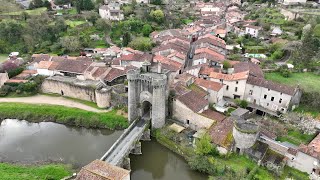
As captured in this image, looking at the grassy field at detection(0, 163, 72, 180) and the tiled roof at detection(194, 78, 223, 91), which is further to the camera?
the tiled roof at detection(194, 78, 223, 91)

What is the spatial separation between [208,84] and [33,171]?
21181 millimetres

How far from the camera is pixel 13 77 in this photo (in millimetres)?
42188

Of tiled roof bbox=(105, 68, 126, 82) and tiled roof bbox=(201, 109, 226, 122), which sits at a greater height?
tiled roof bbox=(105, 68, 126, 82)

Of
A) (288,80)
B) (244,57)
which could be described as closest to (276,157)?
(288,80)

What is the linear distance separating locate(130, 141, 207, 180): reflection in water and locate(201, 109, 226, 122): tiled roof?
5.44 metres

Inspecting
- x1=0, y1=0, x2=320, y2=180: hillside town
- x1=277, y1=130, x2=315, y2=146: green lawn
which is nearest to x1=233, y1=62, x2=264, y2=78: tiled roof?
x1=0, y1=0, x2=320, y2=180: hillside town

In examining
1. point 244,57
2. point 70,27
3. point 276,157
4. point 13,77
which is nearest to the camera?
point 276,157

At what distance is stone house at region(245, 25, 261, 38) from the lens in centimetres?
5888

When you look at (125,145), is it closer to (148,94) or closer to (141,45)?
(148,94)

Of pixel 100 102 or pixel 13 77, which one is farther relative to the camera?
pixel 13 77

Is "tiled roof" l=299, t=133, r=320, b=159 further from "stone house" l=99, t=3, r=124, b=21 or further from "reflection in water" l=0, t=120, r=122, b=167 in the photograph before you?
"stone house" l=99, t=3, r=124, b=21

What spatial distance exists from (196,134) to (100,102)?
44.5 feet

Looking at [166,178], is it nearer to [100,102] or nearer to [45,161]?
[45,161]

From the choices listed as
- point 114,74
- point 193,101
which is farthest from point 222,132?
point 114,74
